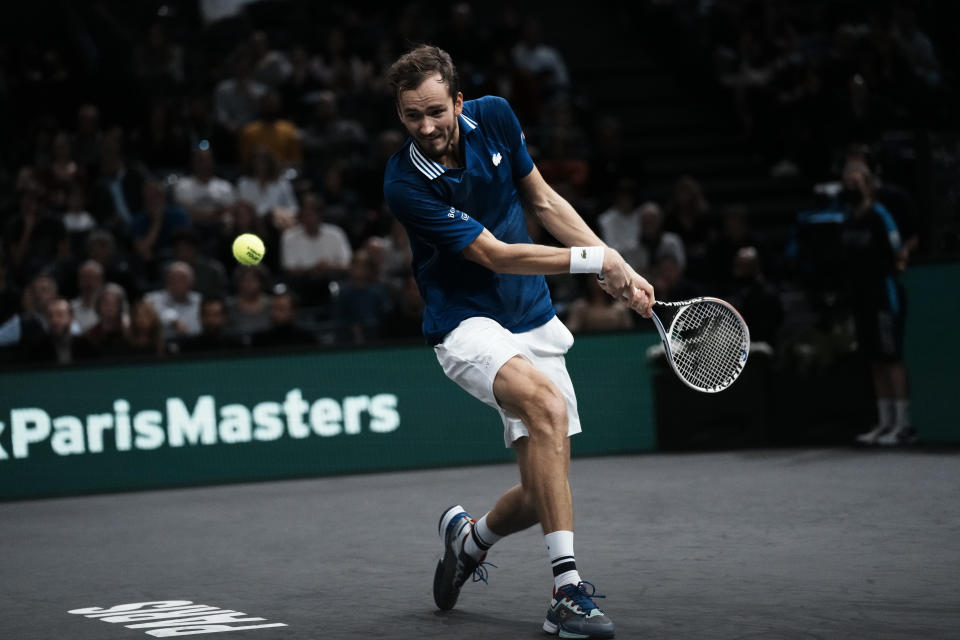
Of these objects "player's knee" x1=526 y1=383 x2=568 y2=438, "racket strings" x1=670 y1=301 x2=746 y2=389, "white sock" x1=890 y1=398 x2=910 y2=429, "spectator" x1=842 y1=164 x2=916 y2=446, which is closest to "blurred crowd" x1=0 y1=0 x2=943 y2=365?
"spectator" x1=842 y1=164 x2=916 y2=446

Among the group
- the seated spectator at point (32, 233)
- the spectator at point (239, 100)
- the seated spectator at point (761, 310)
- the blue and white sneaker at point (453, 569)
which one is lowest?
the blue and white sneaker at point (453, 569)

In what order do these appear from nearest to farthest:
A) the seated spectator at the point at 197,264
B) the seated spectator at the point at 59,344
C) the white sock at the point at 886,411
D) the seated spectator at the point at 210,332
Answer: the white sock at the point at 886,411 < the seated spectator at the point at 59,344 < the seated spectator at the point at 210,332 < the seated spectator at the point at 197,264

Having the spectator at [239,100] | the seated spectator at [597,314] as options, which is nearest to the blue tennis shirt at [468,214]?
the seated spectator at [597,314]

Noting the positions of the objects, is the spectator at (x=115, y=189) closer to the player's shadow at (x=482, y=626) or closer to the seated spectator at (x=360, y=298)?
the seated spectator at (x=360, y=298)

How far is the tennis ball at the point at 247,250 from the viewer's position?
1005cm

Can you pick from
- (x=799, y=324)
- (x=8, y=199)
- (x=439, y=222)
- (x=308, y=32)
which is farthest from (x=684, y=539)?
(x=308, y=32)

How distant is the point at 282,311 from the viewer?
40.4ft

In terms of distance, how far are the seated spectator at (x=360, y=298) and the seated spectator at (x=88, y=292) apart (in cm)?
211

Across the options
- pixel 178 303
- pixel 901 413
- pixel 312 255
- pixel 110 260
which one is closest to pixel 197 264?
pixel 178 303

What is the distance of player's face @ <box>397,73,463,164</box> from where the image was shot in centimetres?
542

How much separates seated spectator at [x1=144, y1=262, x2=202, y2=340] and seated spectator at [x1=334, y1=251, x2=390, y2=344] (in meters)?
1.28

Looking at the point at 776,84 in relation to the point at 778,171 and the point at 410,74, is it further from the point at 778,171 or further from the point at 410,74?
the point at 410,74

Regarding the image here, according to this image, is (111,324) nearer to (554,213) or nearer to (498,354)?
(554,213)

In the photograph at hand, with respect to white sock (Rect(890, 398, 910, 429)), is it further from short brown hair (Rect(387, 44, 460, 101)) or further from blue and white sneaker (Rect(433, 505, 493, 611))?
short brown hair (Rect(387, 44, 460, 101))
